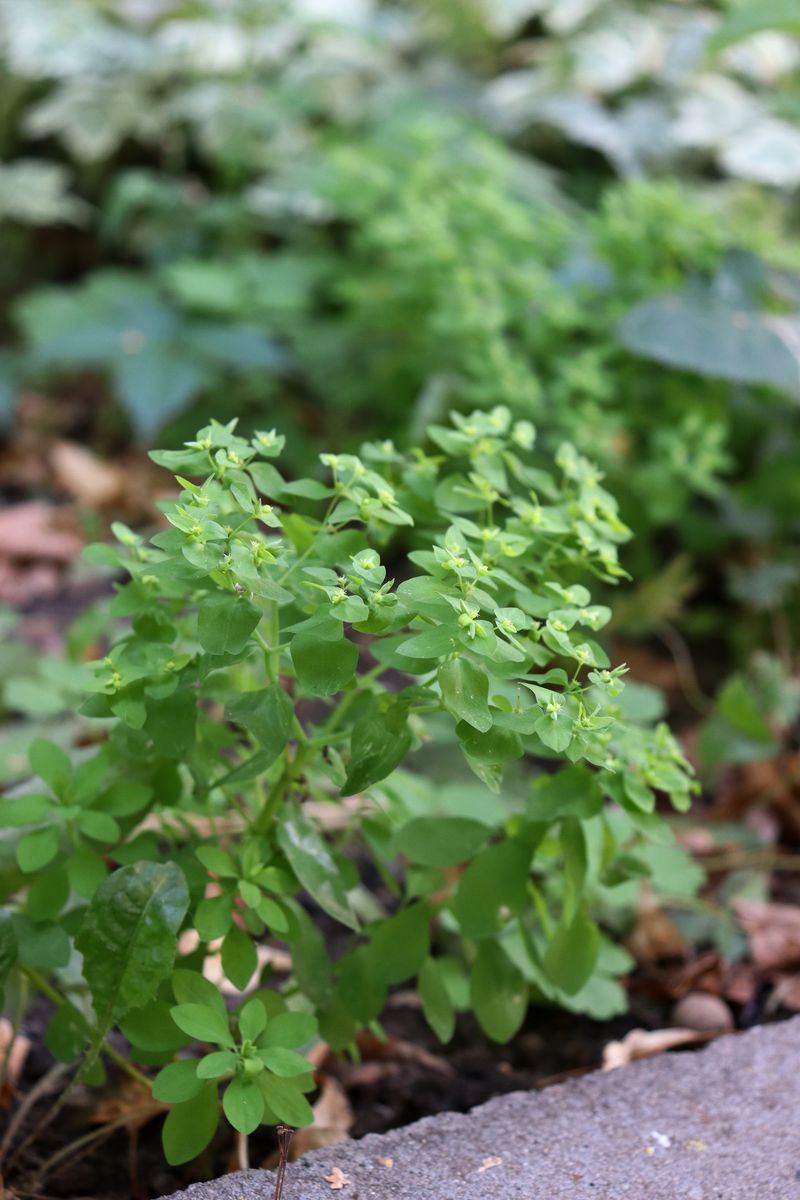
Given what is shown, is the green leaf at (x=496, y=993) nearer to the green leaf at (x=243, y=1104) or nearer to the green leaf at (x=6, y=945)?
the green leaf at (x=243, y=1104)

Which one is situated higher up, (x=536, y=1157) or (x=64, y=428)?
(x=536, y=1157)

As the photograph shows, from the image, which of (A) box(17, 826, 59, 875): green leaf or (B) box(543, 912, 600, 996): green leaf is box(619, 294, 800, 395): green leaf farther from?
(A) box(17, 826, 59, 875): green leaf

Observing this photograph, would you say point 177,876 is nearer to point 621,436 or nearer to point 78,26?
point 621,436

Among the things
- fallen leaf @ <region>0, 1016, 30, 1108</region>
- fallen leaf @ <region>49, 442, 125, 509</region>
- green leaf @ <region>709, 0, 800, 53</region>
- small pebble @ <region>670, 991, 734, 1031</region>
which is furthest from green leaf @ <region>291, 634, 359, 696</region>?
fallen leaf @ <region>49, 442, 125, 509</region>

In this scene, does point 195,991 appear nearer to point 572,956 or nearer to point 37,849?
point 37,849

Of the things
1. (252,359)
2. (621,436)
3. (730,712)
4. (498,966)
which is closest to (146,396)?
(252,359)

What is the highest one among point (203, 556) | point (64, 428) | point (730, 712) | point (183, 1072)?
point (203, 556)

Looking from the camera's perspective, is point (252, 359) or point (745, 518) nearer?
point (745, 518)

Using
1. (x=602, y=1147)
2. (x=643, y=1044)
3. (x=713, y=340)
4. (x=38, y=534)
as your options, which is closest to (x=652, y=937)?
(x=643, y=1044)

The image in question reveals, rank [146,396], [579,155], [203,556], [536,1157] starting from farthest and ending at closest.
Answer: [579,155] < [146,396] < [536,1157] < [203,556]
